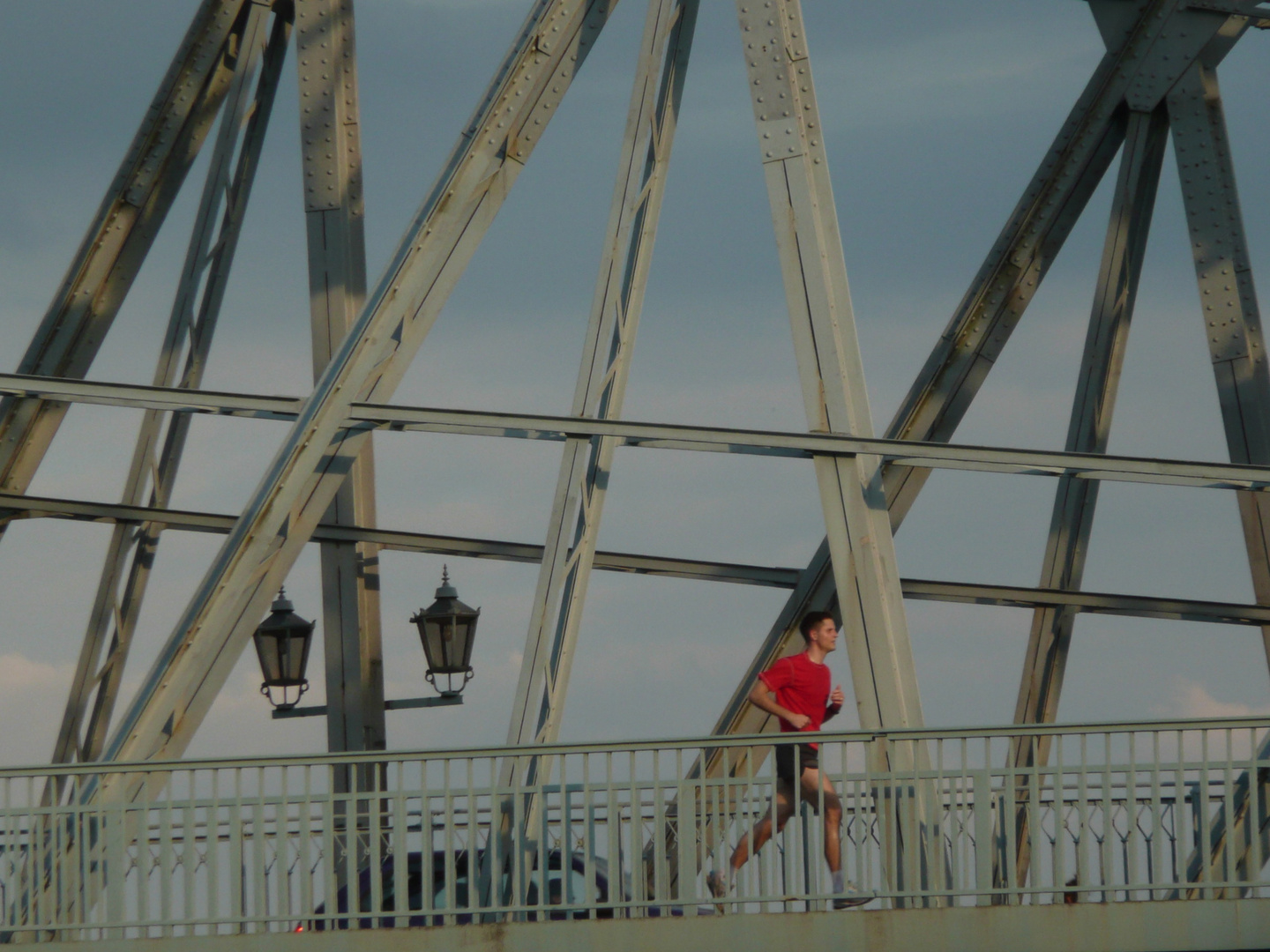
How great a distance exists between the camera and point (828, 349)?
11.8m

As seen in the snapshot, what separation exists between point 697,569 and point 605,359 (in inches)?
160

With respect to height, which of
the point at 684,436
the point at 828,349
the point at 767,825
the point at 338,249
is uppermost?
the point at 338,249

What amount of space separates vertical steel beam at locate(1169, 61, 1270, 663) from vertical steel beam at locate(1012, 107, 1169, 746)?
1.04 metres

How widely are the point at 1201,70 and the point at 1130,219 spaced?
4.71 feet

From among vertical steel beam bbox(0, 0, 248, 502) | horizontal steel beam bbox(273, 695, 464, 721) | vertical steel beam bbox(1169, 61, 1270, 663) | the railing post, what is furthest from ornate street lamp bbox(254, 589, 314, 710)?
vertical steel beam bbox(1169, 61, 1270, 663)

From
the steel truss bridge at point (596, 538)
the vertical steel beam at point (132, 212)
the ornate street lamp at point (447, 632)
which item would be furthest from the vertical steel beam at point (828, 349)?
the vertical steel beam at point (132, 212)

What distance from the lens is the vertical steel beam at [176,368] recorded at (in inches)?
656

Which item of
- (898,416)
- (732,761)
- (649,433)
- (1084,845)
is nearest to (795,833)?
(1084,845)

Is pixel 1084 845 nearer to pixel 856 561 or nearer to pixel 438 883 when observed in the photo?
pixel 856 561

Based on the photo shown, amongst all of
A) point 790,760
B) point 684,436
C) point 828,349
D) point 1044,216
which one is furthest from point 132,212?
point 790,760

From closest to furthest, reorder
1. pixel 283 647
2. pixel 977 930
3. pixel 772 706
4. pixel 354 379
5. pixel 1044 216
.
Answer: pixel 977 930 < pixel 772 706 < pixel 354 379 < pixel 283 647 < pixel 1044 216

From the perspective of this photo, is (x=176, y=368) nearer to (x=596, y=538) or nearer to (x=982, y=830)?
(x=596, y=538)

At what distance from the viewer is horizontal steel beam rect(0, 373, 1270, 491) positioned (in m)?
11.6

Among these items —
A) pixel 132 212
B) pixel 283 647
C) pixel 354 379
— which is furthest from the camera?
pixel 132 212
